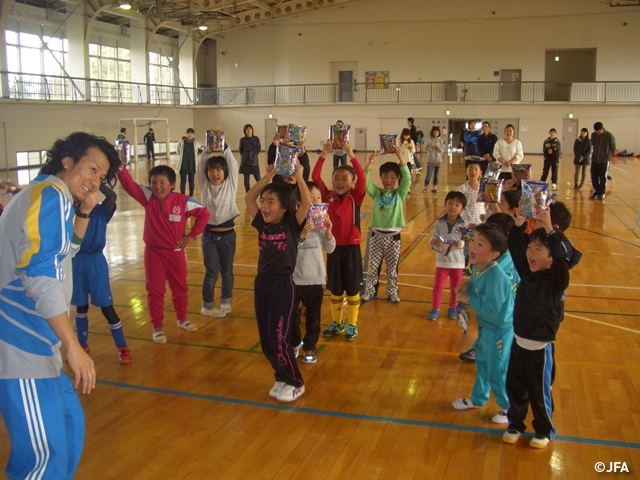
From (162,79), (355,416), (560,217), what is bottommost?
(355,416)

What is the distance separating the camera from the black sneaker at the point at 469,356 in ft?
17.5

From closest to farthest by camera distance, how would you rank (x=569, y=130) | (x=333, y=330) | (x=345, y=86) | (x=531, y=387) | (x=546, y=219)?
Result: (x=546, y=219) < (x=531, y=387) < (x=333, y=330) < (x=569, y=130) < (x=345, y=86)

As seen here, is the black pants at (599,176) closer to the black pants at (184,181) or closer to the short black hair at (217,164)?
the black pants at (184,181)

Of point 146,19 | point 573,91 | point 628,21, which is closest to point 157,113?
point 146,19

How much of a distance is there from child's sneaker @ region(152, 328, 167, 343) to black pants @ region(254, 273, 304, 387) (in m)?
1.64

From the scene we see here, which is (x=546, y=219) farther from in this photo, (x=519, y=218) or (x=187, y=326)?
(x=187, y=326)

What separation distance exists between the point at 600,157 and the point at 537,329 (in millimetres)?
13663

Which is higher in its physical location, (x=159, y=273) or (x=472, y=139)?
(x=472, y=139)

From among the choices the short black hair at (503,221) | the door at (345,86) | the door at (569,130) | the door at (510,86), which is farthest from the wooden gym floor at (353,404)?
the door at (345,86)

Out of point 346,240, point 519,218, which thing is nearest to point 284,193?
point 346,240

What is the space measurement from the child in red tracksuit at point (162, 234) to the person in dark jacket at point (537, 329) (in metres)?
3.07

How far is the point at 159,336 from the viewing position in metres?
5.88

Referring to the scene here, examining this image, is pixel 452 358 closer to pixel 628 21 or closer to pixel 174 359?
pixel 174 359

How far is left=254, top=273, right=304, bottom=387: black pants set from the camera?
446 centimetres
